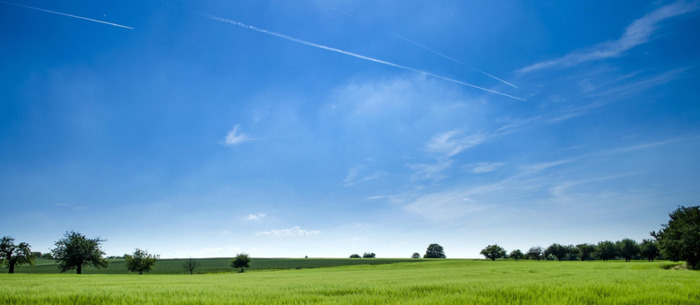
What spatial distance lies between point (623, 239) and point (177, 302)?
15422cm

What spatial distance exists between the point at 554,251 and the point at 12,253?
179707 millimetres

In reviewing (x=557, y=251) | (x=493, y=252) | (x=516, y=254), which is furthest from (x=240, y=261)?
(x=557, y=251)

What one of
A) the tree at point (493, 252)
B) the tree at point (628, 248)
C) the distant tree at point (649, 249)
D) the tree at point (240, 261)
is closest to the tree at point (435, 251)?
the tree at point (493, 252)

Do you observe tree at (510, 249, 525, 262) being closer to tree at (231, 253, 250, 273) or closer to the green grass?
the green grass

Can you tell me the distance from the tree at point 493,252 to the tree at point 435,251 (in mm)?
49441

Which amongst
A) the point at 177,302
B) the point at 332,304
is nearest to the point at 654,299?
the point at 332,304

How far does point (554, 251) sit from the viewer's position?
148750mm

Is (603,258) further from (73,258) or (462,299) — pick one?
(73,258)

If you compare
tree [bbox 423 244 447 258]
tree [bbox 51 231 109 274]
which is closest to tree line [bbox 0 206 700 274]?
tree [bbox 51 231 109 274]

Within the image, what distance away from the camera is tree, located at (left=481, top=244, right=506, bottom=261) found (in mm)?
131625

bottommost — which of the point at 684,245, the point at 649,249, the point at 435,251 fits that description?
the point at 435,251

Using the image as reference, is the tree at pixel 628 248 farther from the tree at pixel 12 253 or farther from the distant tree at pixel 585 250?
the tree at pixel 12 253

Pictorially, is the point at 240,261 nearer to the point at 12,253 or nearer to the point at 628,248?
the point at 12,253

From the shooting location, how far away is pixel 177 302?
7.74 m
